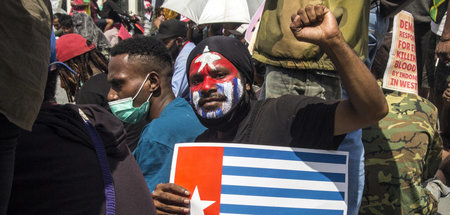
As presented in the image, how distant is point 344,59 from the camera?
66.0 inches

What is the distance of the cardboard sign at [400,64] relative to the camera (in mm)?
2580

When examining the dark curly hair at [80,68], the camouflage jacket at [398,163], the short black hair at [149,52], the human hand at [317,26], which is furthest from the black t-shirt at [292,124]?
the dark curly hair at [80,68]

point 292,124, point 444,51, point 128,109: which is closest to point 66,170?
point 292,124

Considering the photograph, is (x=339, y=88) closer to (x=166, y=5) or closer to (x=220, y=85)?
(x=220, y=85)

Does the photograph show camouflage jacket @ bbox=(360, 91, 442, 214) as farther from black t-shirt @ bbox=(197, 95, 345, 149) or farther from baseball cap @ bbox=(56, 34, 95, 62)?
baseball cap @ bbox=(56, 34, 95, 62)

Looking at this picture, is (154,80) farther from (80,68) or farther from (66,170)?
(80,68)

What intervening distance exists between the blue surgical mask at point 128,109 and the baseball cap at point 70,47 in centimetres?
208

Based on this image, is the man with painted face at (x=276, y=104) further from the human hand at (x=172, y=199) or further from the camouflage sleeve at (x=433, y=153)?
the camouflage sleeve at (x=433, y=153)

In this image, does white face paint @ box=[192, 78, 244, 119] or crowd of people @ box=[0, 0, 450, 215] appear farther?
white face paint @ box=[192, 78, 244, 119]

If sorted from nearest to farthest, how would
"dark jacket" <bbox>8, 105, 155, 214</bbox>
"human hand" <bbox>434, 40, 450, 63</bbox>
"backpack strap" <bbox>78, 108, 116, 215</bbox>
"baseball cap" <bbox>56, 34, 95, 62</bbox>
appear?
"dark jacket" <bbox>8, 105, 155, 214</bbox>
"backpack strap" <bbox>78, 108, 116, 215</bbox>
"human hand" <bbox>434, 40, 450, 63</bbox>
"baseball cap" <bbox>56, 34, 95, 62</bbox>

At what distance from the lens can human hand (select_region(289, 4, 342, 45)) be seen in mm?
1653

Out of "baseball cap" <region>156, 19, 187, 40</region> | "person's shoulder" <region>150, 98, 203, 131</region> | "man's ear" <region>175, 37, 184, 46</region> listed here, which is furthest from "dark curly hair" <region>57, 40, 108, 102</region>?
"person's shoulder" <region>150, 98, 203, 131</region>

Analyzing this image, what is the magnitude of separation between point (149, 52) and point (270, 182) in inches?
75.8

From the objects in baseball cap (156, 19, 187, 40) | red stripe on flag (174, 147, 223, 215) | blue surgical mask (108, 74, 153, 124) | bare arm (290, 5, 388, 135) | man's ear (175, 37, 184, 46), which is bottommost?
man's ear (175, 37, 184, 46)
